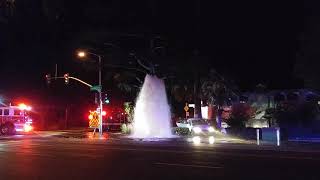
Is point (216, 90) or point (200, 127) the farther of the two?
point (216, 90)

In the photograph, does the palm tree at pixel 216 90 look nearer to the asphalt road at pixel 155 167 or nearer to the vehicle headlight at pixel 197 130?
the vehicle headlight at pixel 197 130

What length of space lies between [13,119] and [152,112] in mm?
13720

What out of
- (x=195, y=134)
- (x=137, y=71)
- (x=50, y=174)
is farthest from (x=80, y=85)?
(x=50, y=174)

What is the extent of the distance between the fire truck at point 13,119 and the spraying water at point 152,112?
11.2 metres

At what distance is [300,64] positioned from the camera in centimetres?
4862

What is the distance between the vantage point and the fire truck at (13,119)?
5141 centimetres

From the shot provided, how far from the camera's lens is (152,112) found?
46.8m

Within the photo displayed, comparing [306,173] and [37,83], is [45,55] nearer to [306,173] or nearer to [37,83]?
[37,83]

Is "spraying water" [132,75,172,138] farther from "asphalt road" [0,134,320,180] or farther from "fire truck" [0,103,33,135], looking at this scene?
"asphalt road" [0,134,320,180]

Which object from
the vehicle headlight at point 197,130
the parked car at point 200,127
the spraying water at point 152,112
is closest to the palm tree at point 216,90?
the parked car at point 200,127

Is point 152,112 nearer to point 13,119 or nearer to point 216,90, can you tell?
point 13,119

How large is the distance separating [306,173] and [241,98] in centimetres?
5004

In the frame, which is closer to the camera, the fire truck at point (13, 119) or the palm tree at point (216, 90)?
the fire truck at point (13, 119)

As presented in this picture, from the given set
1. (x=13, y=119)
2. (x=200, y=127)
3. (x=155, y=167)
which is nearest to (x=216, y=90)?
(x=200, y=127)
